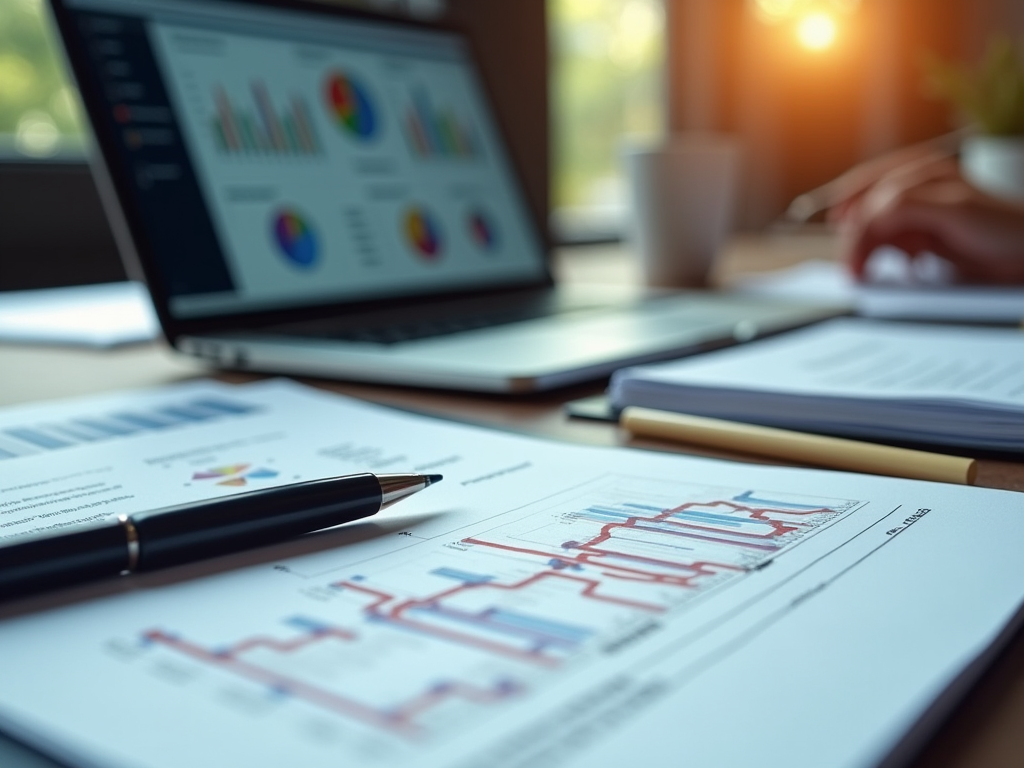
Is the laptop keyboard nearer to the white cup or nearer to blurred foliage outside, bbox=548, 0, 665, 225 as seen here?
the white cup

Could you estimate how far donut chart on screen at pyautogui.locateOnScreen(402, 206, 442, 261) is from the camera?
36.3 inches

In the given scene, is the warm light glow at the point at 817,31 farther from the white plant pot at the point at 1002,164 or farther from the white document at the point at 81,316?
the white document at the point at 81,316

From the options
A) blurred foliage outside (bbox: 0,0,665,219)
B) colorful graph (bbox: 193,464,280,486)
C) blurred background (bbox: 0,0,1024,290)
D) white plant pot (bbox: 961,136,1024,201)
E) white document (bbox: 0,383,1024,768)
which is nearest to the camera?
white document (bbox: 0,383,1024,768)

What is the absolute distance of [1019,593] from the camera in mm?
292

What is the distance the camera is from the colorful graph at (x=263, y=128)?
0.79 m

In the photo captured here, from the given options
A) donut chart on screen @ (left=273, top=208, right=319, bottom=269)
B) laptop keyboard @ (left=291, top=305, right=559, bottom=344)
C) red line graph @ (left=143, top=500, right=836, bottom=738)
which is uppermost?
donut chart on screen @ (left=273, top=208, right=319, bottom=269)

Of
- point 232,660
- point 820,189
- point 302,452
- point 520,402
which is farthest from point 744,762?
point 820,189

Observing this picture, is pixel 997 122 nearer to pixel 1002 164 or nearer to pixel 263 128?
pixel 1002 164

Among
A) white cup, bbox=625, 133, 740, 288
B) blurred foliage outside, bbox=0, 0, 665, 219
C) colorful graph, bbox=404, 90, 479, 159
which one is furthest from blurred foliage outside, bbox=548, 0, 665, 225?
colorful graph, bbox=404, 90, 479, 159

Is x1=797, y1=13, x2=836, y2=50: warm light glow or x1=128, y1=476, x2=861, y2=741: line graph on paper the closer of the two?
x1=128, y1=476, x2=861, y2=741: line graph on paper

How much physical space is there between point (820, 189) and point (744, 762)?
8.64ft

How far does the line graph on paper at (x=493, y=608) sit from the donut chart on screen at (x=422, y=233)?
57 centimetres

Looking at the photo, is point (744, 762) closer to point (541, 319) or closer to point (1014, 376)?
point (1014, 376)

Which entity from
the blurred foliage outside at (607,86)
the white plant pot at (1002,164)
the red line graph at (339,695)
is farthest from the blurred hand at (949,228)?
the blurred foliage outside at (607,86)
